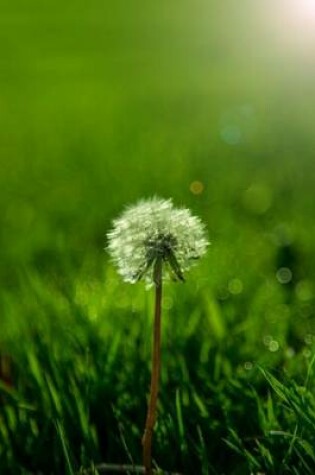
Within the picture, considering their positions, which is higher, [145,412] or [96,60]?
[96,60]

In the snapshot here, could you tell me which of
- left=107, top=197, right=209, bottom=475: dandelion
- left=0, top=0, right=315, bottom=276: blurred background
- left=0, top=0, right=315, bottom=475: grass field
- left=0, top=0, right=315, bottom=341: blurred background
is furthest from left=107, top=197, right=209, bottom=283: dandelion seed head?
left=0, top=0, right=315, bottom=276: blurred background

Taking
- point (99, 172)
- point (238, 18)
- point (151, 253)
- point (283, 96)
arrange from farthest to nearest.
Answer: point (238, 18)
point (283, 96)
point (99, 172)
point (151, 253)

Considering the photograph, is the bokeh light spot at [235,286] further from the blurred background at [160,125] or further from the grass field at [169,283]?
the blurred background at [160,125]

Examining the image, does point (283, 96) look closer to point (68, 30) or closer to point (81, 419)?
point (81, 419)

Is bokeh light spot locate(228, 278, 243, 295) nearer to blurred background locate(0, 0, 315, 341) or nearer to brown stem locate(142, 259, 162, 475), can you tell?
blurred background locate(0, 0, 315, 341)

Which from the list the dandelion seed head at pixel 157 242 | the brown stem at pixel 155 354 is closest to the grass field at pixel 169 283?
the brown stem at pixel 155 354

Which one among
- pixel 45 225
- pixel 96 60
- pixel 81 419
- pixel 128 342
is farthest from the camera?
pixel 96 60

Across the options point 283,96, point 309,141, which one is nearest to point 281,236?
point 309,141
